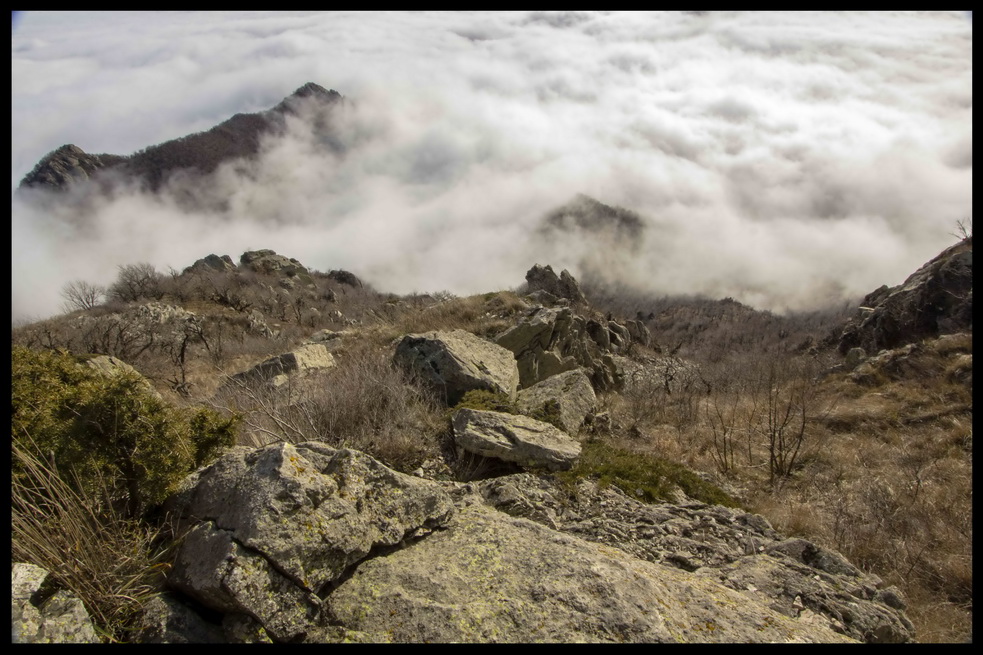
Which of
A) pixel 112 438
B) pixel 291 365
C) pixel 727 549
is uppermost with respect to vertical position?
pixel 112 438

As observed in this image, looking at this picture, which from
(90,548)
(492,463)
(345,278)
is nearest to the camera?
(90,548)

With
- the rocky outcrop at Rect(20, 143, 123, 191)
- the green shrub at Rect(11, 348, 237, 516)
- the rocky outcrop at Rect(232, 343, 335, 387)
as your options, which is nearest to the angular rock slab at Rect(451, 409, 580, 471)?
the green shrub at Rect(11, 348, 237, 516)

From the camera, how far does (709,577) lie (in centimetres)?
377

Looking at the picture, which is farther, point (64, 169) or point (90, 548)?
point (64, 169)

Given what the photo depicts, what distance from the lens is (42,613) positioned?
229 cm

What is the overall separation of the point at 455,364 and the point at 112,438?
606cm

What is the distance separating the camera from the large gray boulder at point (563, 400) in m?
8.20

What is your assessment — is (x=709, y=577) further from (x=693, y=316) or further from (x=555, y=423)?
(x=693, y=316)

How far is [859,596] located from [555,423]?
178 inches

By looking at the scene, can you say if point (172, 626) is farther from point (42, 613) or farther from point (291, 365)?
point (291, 365)

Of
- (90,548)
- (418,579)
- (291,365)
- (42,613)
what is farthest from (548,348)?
(42,613)

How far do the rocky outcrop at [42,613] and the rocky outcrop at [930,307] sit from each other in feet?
83.9

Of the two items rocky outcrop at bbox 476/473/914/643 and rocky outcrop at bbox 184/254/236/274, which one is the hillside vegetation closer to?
rocky outcrop at bbox 476/473/914/643

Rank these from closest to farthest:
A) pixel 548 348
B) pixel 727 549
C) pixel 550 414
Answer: pixel 727 549 < pixel 550 414 < pixel 548 348
